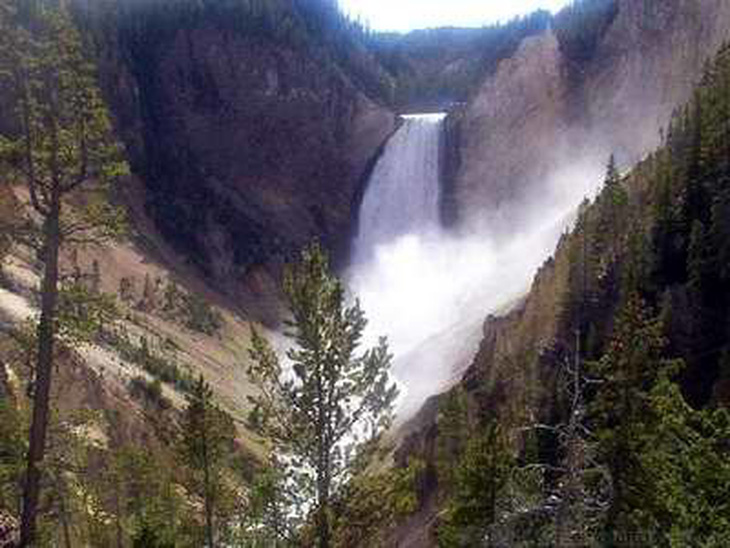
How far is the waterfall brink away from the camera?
13050 centimetres

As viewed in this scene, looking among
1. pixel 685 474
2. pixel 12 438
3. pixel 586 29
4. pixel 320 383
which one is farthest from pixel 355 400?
pixel 586 29

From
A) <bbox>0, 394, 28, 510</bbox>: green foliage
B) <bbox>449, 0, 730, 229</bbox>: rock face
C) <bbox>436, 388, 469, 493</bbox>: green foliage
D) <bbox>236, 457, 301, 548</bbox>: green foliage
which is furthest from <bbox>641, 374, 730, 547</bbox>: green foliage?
<bbox>449, 0, 730, 229</bbox>: rock face

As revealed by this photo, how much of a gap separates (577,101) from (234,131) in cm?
4400

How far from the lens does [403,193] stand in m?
133

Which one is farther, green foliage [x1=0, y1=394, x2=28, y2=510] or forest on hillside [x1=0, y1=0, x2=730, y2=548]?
green foliage [x1=0, y1=394, x2=28, y2=510]

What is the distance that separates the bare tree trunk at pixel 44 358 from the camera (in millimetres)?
17672

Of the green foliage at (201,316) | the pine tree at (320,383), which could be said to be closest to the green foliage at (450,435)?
the pine tree at (320,383)

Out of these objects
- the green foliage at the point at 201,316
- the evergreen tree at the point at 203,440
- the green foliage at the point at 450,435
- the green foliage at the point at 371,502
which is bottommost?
the green foliage at the point at 371,502

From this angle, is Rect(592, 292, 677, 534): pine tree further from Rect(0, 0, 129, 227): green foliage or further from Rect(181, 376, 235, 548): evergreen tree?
Rect(0, 0, 129, 227): green foliage

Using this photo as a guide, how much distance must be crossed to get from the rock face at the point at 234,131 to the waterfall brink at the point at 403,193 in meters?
2.54

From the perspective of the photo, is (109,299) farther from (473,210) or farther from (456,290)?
(473,210)

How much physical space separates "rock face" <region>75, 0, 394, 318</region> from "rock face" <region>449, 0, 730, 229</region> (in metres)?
16.6

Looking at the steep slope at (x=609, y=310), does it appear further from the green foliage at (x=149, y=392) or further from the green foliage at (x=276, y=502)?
the green foliage at (x=149, y=392)

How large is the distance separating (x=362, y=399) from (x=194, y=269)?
102m
